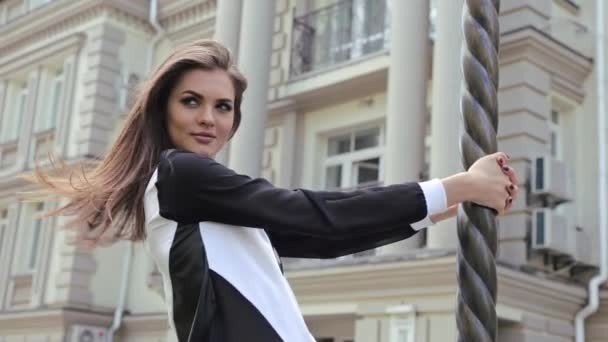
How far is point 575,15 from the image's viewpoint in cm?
1062

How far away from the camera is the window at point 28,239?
1510cm

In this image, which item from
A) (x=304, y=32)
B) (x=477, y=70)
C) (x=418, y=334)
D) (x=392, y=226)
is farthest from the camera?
(x=304, y=32)

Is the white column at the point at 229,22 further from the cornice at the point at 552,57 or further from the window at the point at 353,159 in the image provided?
the cornice at the point at 552,57

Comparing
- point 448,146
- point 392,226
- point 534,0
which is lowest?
point 392,226

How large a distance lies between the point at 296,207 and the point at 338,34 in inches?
424

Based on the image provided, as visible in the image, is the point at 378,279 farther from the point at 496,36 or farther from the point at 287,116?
the point at 496,36

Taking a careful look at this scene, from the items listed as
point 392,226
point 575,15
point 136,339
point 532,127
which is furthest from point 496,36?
point 136,339

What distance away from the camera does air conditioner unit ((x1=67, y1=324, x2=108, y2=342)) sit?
13.3 m

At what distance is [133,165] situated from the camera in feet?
5.69

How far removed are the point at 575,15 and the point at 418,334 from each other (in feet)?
14.8

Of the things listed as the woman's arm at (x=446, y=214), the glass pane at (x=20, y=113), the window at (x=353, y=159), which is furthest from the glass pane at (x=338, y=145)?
the woman's arm at (x=446, y=214)

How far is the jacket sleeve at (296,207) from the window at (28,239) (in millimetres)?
14090

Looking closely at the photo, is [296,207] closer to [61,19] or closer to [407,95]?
[407,95]

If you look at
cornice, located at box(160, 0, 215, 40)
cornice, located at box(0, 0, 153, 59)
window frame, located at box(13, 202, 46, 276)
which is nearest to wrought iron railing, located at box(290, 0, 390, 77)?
cornice, located at box(160, 0, 215, 40)
